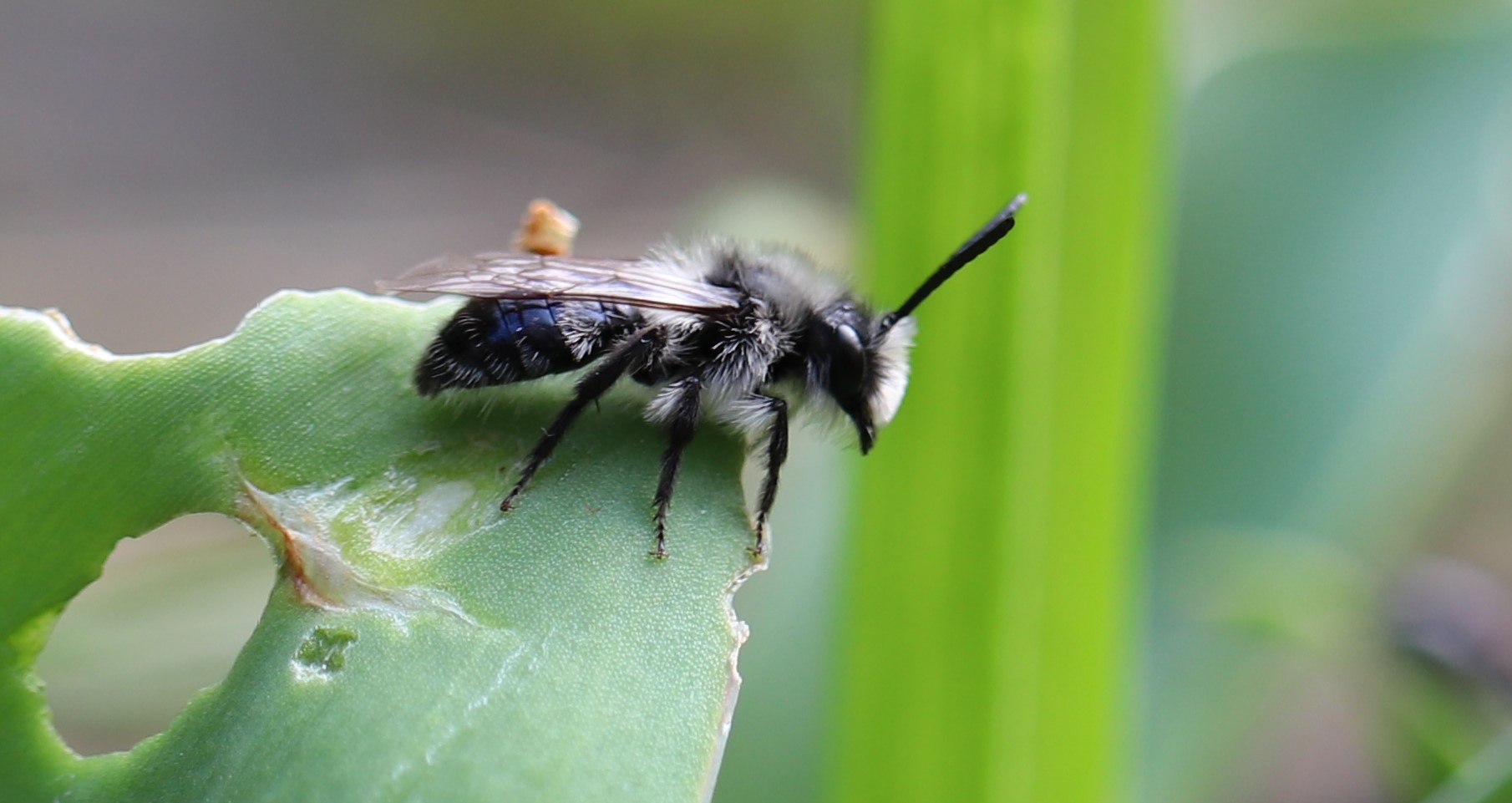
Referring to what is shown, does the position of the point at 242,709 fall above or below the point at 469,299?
below

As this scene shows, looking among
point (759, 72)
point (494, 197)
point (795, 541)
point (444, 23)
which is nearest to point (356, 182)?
point (494, 197)

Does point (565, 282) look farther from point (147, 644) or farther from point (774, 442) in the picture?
point (147, 644)

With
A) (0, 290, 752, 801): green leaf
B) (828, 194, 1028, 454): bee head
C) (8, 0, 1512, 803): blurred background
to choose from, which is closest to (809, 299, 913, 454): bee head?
(828, 194, 1028, 454): bee head

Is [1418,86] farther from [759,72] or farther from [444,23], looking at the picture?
[444,23]

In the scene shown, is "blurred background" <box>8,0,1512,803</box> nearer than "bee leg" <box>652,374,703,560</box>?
No

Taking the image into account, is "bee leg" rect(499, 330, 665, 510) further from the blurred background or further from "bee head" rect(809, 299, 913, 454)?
the blurred background

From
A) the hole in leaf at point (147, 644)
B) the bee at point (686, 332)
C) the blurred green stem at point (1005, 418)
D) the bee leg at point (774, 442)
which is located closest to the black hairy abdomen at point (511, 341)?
the bee at point (686, 332)
